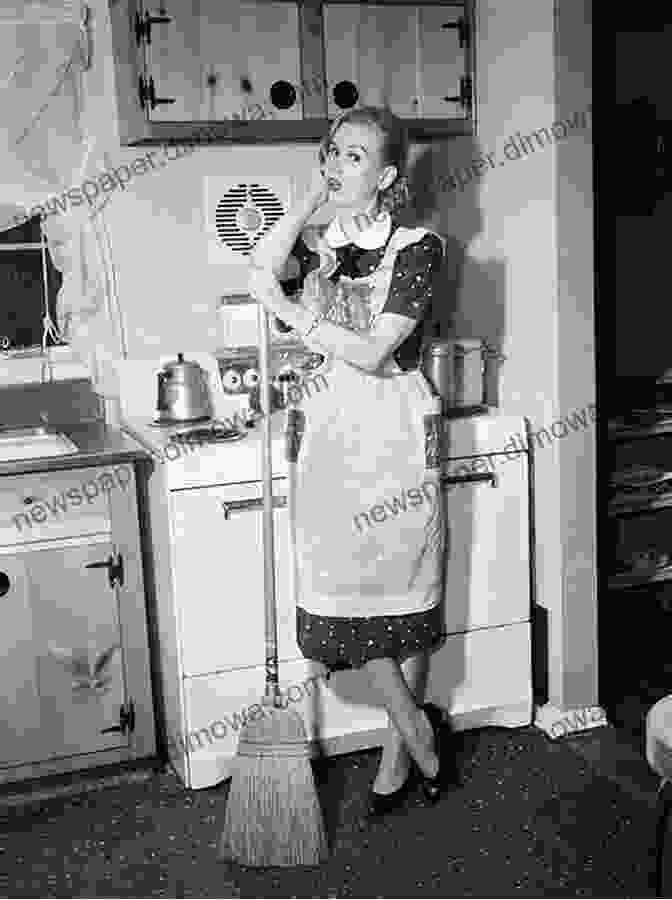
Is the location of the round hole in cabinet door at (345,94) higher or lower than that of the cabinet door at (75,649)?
higher

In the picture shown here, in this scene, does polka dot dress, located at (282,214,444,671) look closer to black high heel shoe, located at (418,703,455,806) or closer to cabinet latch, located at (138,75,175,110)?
black high heel shoe, located at (418,703,455,806)

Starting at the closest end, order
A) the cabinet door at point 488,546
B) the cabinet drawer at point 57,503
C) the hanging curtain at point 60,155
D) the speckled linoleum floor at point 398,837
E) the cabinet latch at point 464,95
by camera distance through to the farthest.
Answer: the speckled linoleum floor at point 398,837, the cabinet drawer at point 57,503, the cabinet door at point 488,546, the hanging curtain at point 60,155, the cabinet latch at point 464,95

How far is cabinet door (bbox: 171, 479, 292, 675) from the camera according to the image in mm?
2773

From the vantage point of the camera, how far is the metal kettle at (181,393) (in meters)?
3.11

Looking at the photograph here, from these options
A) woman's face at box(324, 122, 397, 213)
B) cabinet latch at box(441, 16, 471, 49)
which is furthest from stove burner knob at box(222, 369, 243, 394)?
cabinet latch at box(441, 16, 471, 49)

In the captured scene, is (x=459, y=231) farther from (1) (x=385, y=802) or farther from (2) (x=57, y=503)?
(1) (x=385, y=802)

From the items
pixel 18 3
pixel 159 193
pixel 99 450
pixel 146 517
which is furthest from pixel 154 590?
pixel 18 3

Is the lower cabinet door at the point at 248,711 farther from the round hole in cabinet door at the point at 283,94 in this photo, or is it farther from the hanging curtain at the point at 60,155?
the round hole in cabinet door at the point at 283,94

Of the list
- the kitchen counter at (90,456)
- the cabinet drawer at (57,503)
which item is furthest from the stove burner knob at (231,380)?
the cabinet drawer at (57,503)

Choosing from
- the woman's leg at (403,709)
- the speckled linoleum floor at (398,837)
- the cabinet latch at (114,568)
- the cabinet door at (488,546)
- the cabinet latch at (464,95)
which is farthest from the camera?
the cabinet latch at (464,95)

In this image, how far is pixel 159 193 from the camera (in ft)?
10.8

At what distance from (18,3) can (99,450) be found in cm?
127

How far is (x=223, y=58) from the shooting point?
300 cm

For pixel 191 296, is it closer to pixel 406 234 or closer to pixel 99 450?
pixel 99 450
